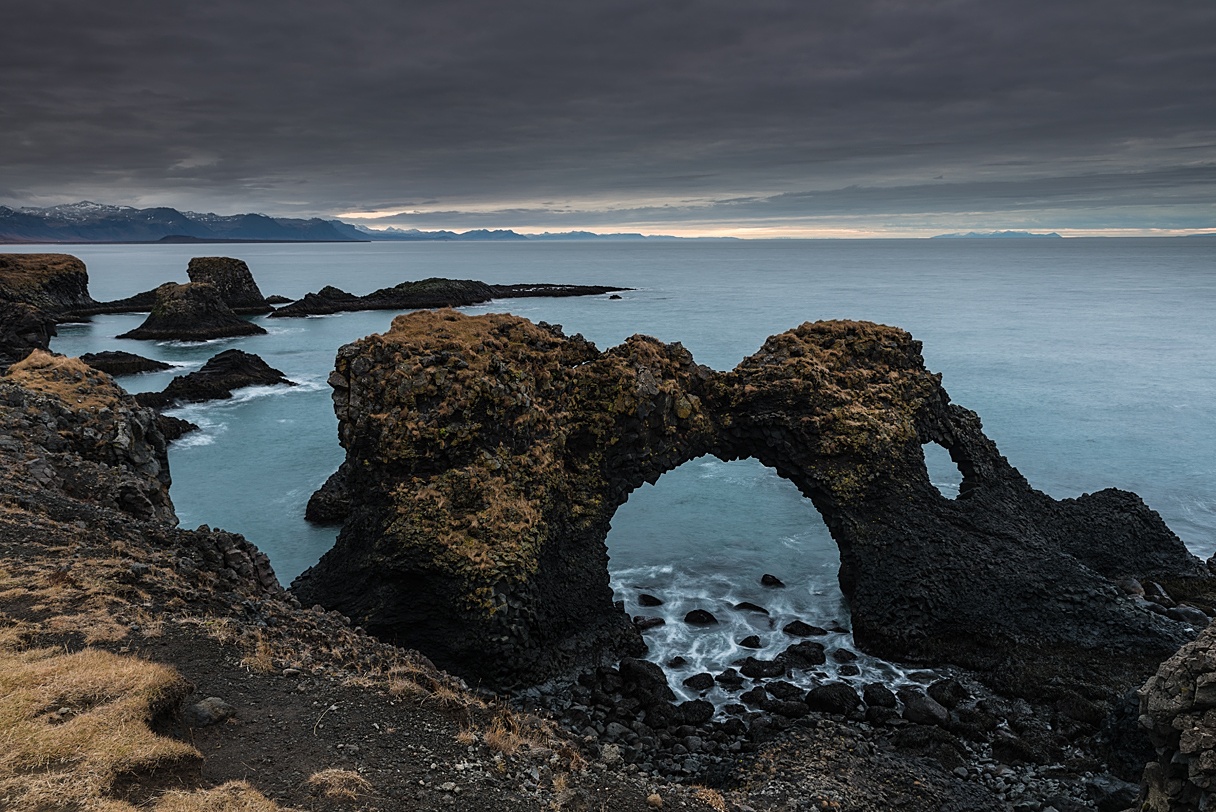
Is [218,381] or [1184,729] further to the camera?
[218,381]

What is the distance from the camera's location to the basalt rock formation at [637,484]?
28.1m

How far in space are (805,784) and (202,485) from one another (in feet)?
158

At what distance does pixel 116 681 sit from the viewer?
1441 centimetres

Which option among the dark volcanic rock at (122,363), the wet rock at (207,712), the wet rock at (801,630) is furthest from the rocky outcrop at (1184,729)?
the dark volcanic rock at (122,363)

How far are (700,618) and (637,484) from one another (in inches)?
265

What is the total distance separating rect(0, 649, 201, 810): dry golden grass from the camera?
37.4 feet

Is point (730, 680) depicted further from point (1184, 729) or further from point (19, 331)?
point (19, 331)

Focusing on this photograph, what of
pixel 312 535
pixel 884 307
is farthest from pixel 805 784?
pixel 884 307

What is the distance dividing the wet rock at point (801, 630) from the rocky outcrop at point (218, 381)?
6461 cm

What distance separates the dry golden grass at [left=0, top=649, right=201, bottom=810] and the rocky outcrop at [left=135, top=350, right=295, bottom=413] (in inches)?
2541

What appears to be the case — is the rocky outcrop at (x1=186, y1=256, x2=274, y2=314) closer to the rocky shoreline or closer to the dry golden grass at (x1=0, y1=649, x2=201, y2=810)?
the rocky shoreline

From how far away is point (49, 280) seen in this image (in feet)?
445

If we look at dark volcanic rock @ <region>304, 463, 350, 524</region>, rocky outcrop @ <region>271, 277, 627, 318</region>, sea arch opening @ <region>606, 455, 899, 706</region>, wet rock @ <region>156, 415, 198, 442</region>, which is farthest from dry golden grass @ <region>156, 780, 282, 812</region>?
rocky outcrop @ <region>271, 277, 627, 318</region>

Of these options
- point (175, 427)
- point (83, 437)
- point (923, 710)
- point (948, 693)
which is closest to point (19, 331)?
point (175, 427)
